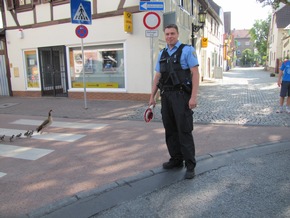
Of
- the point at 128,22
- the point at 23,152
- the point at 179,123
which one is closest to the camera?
the point at 179,123

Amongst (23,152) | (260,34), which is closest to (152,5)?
(23,152)

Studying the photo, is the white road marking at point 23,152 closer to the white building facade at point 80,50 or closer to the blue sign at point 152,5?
the white building facade at point 80,50

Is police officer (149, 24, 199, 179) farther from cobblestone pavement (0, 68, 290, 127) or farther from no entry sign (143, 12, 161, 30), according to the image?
no entry sign (143, 12, 161, 30)

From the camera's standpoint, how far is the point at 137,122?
7855mm

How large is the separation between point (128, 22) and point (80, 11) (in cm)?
198

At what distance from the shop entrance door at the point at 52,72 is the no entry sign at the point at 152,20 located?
6.25 m

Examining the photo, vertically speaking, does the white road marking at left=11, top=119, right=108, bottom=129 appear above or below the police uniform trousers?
below

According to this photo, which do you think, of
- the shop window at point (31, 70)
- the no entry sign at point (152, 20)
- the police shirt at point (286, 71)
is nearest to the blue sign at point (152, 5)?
the no entry sign at point (152, 20)

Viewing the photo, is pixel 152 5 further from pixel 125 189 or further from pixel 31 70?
pixel 31 70

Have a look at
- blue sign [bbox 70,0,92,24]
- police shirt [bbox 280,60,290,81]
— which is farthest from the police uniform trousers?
blue sign [bbox 70,0,92,24]

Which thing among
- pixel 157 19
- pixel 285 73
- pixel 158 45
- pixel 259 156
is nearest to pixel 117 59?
pixel 158 45

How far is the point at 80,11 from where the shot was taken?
9047 millimetres

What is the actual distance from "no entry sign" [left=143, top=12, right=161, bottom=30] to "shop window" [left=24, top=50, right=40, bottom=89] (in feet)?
24.8

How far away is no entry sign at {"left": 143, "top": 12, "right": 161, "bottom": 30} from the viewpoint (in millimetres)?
7987
